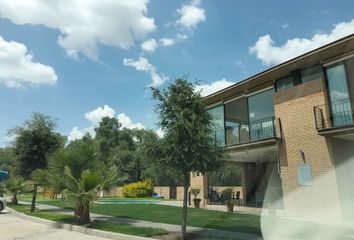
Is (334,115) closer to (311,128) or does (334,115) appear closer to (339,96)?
(339,96)

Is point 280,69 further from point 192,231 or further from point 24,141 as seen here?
point 24,141

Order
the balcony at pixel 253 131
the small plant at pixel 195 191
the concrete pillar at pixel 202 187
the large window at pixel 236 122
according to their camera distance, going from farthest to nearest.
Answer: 1. the concrete pillar at pixel 202 187
2. the small plant at pixel 195 191
3. the large window at pixel 236 122
4. the balcony at pixel 253 131

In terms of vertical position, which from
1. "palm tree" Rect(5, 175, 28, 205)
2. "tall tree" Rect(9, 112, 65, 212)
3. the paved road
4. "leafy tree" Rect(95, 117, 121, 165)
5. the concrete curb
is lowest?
the paved road

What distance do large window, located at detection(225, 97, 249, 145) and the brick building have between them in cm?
108

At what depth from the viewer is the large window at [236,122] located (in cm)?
1898

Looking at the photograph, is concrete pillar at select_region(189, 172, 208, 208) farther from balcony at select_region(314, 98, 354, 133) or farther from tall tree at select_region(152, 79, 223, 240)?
tall tree at select_region(152, 79, 223, 240)

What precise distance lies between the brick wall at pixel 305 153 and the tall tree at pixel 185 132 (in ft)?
19.4

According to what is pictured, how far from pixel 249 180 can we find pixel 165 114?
1486cm

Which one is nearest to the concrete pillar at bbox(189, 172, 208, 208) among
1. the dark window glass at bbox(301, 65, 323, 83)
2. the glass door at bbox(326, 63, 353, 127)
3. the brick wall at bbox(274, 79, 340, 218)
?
the brick wall at bbox(274, 79, 340, 218)

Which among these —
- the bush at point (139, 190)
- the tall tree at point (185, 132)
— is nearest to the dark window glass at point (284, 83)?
the tall tree at point (185, 132)

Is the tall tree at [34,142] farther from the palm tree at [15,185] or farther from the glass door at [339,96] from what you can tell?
the glass door at [339,96]

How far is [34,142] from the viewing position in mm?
20344

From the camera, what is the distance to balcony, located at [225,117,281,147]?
15.9 m

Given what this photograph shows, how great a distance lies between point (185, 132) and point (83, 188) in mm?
5412
